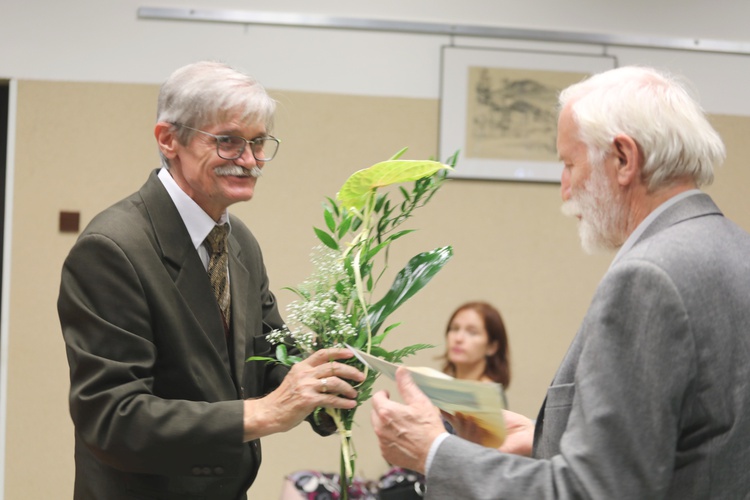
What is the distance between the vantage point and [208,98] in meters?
1.96

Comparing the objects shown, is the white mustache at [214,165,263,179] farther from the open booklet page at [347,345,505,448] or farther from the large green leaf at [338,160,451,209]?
the open booklet page at [347,345,505,448]

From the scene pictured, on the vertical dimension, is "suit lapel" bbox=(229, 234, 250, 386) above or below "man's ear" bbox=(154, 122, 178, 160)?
below

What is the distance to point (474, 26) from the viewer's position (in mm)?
4586

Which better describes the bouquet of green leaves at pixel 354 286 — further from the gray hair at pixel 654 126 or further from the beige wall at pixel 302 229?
the beige wall at pixel 302 229

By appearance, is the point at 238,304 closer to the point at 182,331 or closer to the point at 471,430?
the point at 182,331

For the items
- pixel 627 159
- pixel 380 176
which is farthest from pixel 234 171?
pixel 627 159

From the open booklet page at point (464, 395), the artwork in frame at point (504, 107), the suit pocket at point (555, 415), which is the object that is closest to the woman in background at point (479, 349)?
the artwork in frame at point (504, 107)

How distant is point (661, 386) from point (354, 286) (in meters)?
0.75

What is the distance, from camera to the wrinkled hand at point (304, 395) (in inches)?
68.2

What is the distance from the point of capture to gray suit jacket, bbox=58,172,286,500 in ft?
5.61

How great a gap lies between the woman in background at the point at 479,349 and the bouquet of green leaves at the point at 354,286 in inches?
84.6

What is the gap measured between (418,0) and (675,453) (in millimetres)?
3645

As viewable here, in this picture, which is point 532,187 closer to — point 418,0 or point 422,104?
point 422,104

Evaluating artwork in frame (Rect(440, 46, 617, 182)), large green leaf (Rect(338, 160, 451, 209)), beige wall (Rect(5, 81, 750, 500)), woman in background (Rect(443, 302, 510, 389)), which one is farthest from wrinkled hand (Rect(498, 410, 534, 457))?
artwork in frame (Rect(440, 46, 617, 182))
